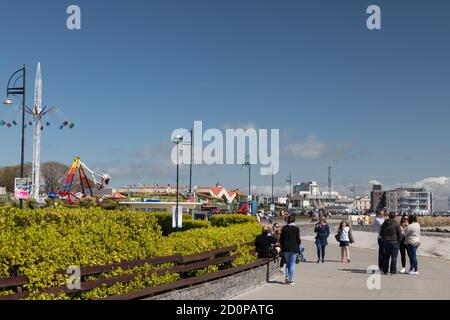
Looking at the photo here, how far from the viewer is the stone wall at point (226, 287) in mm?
10828

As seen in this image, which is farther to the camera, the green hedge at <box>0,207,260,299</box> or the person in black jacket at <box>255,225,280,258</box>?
the person in black jacket at <box>255,225,280,258</box>

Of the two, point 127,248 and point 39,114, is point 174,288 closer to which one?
point 127,248

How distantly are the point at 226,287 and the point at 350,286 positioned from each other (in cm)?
367

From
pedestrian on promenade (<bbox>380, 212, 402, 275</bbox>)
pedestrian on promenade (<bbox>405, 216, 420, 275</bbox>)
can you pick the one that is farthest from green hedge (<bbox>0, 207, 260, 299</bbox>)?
pedestrian on promenade (<bbox>405, 216, 420, 275</bbox>)

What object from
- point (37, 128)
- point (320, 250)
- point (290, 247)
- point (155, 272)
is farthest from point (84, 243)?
point (37, 128)

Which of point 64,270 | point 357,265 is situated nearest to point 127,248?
point 64,270

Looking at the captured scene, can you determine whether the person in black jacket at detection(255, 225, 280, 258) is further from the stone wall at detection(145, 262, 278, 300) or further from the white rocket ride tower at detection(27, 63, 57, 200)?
the white rocket ride tower at detection(27, 63, 57, 200)

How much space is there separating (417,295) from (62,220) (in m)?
7.84

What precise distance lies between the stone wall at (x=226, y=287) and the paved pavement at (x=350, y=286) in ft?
0.69

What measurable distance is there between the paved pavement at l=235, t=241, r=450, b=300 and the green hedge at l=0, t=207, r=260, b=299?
1.56m

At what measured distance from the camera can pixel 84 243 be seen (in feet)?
30.5

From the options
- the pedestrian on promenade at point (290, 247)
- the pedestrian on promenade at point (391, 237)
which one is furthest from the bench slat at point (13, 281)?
the pedestrian on promenade at point (391, 237)

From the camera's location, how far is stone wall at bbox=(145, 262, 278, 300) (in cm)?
1083
